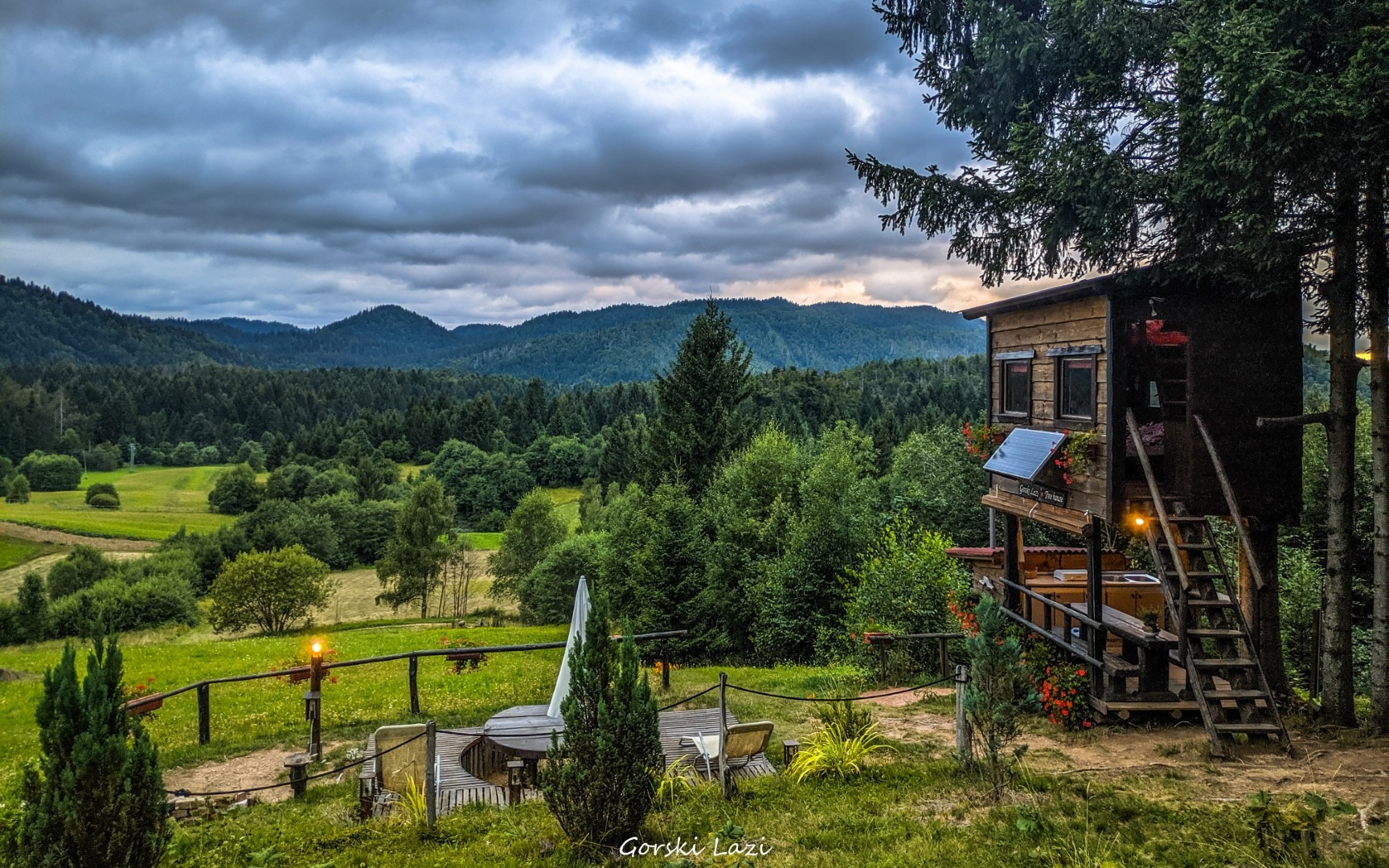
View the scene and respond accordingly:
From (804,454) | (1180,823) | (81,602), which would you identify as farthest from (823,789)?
(81,602)

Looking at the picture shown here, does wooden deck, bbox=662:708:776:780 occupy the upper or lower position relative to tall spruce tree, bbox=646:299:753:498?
lower

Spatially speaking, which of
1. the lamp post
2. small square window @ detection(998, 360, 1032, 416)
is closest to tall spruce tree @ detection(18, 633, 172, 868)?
the lamp post

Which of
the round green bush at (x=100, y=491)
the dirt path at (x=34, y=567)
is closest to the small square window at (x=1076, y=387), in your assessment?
the dirt path at (x=34, y=567)

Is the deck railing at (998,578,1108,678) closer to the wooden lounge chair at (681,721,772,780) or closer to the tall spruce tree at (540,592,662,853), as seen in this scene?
the wooden lounge chair at (681,721,772,780)

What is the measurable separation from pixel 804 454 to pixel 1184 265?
24.1m

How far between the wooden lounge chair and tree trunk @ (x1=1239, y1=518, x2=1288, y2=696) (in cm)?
675

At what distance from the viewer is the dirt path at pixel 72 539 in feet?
→ 207

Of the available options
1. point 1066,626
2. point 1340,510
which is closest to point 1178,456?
point 1340,510

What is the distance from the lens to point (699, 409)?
33469mm

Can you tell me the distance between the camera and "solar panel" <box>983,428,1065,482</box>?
10.4 m

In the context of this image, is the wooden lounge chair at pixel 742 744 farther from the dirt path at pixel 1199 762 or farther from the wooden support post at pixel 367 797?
the wooden support post at pixel 367 797

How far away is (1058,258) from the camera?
426 inches

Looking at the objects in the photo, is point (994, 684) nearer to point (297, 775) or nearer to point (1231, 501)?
point (1231, 501)

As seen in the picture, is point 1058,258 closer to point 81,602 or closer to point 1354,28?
point 1354,28
